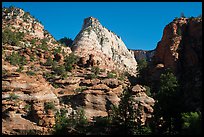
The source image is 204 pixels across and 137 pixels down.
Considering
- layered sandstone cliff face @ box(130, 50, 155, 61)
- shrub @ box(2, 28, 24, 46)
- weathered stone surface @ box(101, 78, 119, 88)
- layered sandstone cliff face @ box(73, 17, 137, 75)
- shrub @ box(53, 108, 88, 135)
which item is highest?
layered sandstone cliff face @ box(130, 50, 155, 61)

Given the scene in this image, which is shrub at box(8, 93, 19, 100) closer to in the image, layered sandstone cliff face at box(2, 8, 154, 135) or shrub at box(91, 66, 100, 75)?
layered sandstone cliff face at box(2, 8, 154, 135)

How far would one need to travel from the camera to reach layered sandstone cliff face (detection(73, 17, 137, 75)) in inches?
3516

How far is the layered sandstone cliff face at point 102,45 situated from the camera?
3516 inches

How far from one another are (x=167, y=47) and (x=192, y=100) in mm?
20099

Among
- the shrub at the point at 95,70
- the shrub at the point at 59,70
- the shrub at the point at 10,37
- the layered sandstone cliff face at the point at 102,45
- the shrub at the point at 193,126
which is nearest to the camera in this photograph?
the shrub at the point at 193,126

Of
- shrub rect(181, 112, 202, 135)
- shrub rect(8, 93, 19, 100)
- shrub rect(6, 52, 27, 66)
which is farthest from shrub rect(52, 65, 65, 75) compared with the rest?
shrub rect(181, 112, 202, 135)

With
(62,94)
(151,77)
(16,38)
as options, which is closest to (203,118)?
(62,94)

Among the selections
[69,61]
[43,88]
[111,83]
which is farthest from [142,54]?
[43,88]

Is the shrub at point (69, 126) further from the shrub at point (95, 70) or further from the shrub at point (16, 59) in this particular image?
the shrub at point (95, 70)

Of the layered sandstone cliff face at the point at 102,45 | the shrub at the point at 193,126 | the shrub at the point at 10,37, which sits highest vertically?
the layered sandstone cliff face at the point at 102,45

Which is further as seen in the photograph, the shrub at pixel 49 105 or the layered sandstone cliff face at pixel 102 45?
the layered sandstone cliff face at pixel 102 45

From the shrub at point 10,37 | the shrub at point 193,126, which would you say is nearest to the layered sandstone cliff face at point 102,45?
the shrub at point 10,37

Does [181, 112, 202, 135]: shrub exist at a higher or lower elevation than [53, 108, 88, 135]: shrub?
lower

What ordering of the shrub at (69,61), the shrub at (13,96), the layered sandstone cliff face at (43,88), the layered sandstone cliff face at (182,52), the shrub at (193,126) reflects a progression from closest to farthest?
the shrub at (193,126) < the layered sandstone cliff face at (43,88) < the shrub at (13,96) < the layered sandstone cliff face at (182,52) < the shrub at (69,61)
